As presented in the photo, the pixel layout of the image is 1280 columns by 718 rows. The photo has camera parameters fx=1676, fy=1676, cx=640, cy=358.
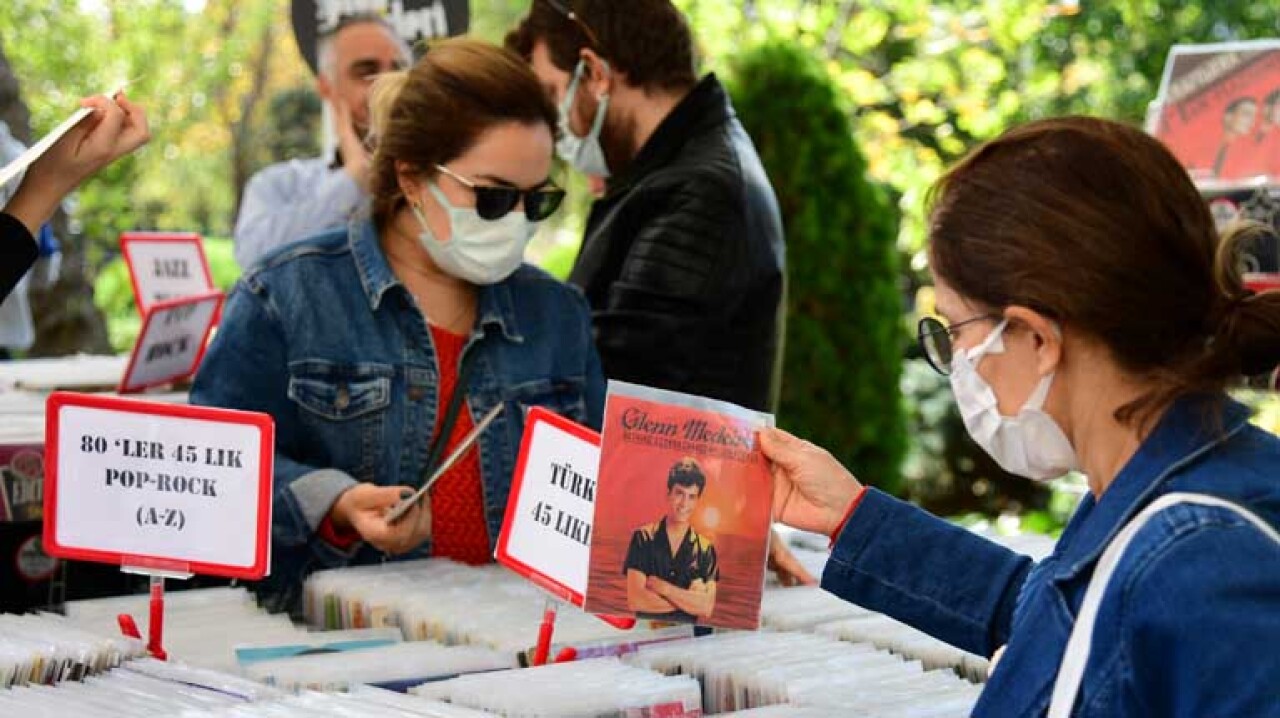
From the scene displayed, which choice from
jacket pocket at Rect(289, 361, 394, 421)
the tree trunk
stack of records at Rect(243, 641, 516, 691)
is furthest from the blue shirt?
the tree trunk

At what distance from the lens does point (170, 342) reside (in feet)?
13.5

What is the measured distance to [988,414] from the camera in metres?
2.01

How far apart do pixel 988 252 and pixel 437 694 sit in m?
0.87

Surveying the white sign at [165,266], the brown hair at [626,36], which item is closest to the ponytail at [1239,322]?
the brown hair at [626,36]

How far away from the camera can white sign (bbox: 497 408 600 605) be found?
7.89ft

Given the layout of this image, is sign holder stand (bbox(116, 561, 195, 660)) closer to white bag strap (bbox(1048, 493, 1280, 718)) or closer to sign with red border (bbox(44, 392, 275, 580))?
sign with red border (bbox(44, 392, 275, 580))

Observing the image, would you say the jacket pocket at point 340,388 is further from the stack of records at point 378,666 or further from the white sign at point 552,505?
the stack of records at point 378,666

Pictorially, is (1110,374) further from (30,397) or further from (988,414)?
(30,397)

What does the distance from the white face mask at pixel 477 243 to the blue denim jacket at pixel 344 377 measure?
92mm

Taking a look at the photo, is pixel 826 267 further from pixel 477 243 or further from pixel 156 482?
pixel 156 482

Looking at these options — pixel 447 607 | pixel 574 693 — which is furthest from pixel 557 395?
pixel 574 693

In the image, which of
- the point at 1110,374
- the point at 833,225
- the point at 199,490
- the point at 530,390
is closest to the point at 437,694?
the point at 199,490

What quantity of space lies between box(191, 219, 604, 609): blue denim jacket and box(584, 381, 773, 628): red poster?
3.17 feet

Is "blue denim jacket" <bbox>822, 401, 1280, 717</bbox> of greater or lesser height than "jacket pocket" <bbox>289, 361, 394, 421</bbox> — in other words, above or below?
above
